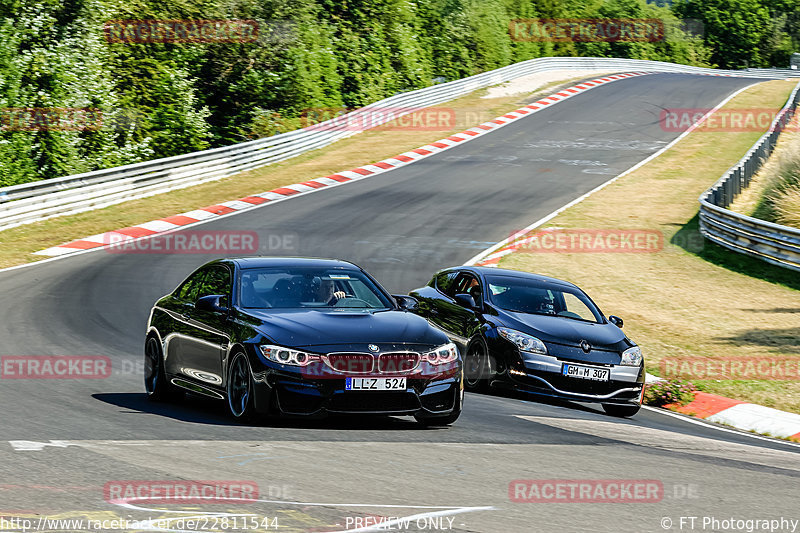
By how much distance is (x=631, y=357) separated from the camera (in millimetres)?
11945

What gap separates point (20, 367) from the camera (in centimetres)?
1148

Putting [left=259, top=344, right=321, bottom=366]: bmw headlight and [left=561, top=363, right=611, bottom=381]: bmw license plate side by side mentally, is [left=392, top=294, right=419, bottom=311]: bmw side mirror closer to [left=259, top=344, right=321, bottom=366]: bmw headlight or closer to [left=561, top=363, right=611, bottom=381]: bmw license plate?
[left=259, top=344, right=321, bottom=366]: bmw headlight

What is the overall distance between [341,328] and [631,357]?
4.34 m

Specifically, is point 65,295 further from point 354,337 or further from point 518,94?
point 518,94

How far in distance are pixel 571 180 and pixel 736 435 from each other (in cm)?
2323

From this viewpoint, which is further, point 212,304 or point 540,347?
point 540,347

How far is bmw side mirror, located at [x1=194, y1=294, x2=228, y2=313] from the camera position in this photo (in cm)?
941

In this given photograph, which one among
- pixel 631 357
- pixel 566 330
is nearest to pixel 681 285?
pixel 631 357

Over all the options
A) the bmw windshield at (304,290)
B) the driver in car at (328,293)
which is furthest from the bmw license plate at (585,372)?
the driver in car at (328,293)

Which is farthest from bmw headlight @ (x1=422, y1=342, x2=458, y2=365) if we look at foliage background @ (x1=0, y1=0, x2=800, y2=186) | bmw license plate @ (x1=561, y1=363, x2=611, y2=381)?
foliage background @ (x1=0, y1=0, x2=800, y2=186)

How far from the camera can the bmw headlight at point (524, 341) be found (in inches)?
463

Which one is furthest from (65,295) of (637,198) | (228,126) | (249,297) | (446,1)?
(446,1)

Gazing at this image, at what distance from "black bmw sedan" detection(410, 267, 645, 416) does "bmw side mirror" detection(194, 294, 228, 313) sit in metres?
3.63

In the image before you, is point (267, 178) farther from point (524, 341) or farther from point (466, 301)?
point (524, 341)
